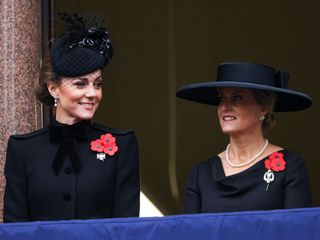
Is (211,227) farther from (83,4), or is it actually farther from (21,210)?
(83,4)

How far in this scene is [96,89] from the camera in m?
5.02

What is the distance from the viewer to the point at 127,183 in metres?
4.92

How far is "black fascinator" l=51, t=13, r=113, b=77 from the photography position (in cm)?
499

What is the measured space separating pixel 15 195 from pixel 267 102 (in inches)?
49.5

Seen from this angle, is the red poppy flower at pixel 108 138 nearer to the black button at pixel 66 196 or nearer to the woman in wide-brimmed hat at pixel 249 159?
the black button at pixel 66 196

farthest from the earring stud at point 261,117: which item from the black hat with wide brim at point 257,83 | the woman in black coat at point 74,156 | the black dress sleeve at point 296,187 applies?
the woman in black coat at point 74,156

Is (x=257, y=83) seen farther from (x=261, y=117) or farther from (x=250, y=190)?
(x=250, y=190)

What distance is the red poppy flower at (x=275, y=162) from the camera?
5059 millimetres

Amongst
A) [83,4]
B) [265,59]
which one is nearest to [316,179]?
[265,59]

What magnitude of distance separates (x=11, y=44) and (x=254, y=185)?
5.75ft

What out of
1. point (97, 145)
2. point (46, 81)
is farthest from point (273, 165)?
point (46, 81)

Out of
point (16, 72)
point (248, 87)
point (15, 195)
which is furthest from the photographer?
point (16, 72)

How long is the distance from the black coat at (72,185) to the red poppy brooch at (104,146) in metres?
0.02

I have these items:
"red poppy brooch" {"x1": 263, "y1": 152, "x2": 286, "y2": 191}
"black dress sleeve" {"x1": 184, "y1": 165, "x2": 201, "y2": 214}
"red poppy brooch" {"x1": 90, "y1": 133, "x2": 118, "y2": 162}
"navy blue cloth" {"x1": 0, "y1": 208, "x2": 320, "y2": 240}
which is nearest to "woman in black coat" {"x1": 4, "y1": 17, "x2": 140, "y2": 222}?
"red poppy brooch" {"x1": 90, "y1": 133, "x2": 118, "y2": 162}
